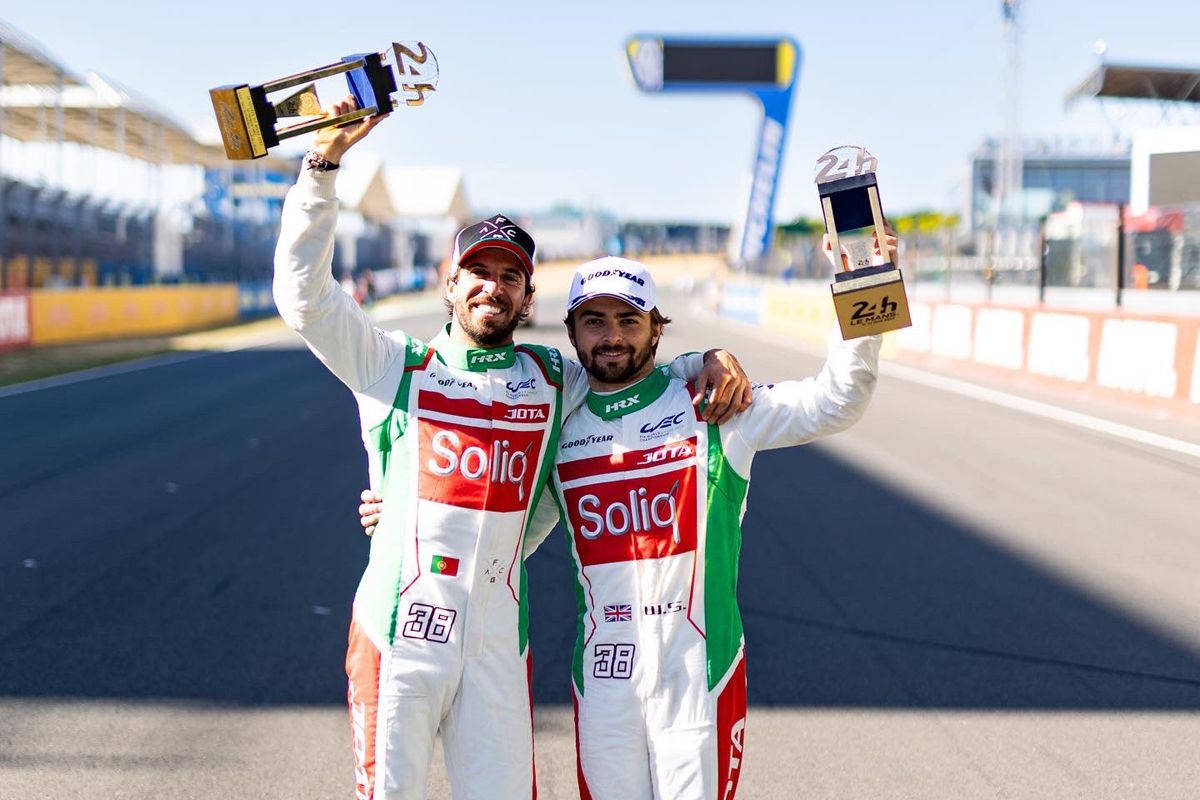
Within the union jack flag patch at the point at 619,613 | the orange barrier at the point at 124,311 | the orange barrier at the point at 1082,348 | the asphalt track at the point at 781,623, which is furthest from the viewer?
the orange barrier at the point at 124,311

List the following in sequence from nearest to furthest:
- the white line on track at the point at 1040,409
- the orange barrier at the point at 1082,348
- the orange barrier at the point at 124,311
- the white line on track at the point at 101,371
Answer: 1. the white line on track at the point at 1040,409
2. the orange barrier at the point at 1082,348
3. the white line on track at the point at 101,371
4. the orange barrier at the point at 124,311

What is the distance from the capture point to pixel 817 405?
2.99m

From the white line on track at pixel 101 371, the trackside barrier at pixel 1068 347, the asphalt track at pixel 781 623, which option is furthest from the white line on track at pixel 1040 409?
the white line on track at pixel 101 371

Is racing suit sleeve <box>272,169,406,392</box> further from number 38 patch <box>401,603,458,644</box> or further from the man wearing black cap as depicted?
number 38 patch <box>401,603,458,644</box>

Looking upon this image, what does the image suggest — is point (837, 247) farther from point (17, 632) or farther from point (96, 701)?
point (17, 632)

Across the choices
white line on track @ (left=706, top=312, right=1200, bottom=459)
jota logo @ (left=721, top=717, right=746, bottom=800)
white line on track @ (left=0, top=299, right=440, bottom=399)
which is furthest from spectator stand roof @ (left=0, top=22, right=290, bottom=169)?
jota logo @ (left=721, top=717, right=746, bottom=800)

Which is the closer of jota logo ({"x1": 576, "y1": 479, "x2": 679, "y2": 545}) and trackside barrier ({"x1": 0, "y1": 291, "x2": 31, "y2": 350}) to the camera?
jota logo ({"x1": 576, "y1": 479, "x2": 679, "y2": 545})

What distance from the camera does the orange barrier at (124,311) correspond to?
2431cm

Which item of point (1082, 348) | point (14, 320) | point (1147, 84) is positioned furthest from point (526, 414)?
point (1147, 84)

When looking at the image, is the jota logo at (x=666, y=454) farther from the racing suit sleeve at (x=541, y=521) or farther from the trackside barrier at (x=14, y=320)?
the trackside barrier at (x=14, y=320)

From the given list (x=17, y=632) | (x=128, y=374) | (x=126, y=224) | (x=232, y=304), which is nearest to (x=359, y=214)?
(x=232, y=304)

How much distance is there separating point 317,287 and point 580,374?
0.71 meters

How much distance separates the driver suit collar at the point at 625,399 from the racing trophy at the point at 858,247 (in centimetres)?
49

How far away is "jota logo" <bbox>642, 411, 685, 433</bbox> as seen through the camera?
295cm
